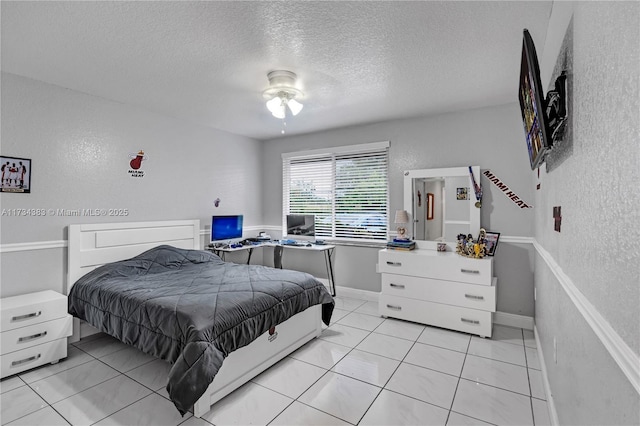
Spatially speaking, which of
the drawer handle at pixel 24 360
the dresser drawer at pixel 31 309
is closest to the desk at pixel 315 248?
the dresser drawer at pixel 31 309

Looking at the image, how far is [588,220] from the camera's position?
115 centimetres

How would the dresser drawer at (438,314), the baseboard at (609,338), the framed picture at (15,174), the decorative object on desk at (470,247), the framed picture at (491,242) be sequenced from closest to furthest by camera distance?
the baseboard at (609,338), the framed picture at (15,174), the dresser drawer at (438,314), the decorative object on desk at (470,247), the framed picture at (491,242)

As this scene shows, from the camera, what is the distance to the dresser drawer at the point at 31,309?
246cm

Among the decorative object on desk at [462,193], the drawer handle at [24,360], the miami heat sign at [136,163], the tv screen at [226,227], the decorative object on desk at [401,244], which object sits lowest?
the drawer handle at [24,360]

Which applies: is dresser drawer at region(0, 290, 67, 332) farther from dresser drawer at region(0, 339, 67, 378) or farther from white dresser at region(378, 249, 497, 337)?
white dresser at region(378, 249, 497, 337)

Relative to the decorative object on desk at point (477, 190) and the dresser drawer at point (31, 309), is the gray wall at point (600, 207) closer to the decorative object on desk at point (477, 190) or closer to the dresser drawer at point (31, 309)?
the decorative object on desk at point (477, 190)

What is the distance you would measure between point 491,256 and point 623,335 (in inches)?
A: 113

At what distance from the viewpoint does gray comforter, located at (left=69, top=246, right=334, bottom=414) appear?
194 cm

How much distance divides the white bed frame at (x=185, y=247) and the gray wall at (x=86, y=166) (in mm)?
125

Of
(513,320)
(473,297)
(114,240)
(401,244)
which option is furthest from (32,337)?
(513,320)

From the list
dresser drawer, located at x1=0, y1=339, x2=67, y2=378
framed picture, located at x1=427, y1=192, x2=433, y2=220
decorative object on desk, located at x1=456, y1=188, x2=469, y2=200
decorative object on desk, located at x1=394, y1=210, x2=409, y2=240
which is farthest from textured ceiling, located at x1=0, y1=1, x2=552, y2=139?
dresser drawer, located at x1=0, y1=339, x2=67, y2=378

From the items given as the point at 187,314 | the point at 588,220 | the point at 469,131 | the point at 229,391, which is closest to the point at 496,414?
the point at 588,220

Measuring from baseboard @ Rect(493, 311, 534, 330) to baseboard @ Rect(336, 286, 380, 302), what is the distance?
1.44m

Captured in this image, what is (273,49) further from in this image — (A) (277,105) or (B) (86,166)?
(B) (86,166)
